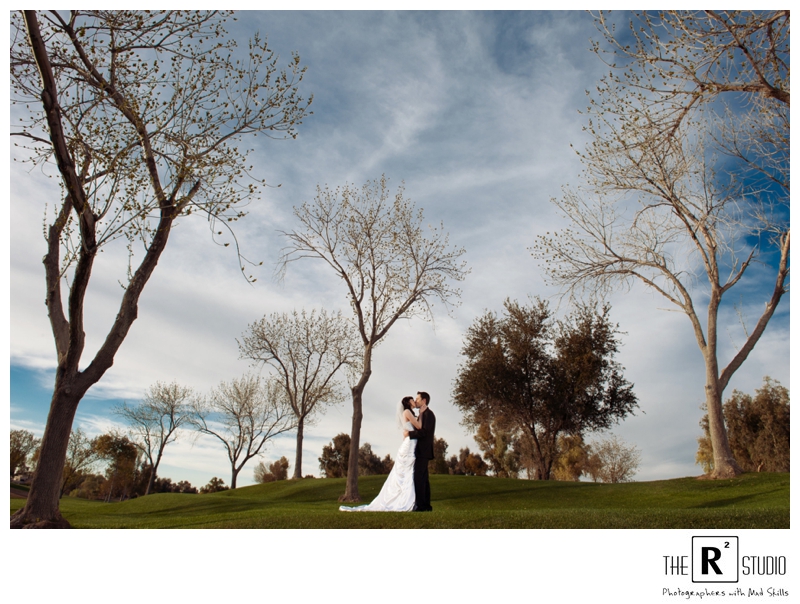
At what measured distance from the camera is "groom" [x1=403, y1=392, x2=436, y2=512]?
38.1 feet

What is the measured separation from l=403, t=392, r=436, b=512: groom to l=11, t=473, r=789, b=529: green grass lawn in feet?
4.68

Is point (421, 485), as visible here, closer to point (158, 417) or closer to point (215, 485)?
point (158, 417)

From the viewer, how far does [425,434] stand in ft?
38.2

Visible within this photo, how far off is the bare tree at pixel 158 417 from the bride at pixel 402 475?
82.6 ft

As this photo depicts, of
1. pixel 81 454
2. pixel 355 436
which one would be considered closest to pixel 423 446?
pixel 355 436

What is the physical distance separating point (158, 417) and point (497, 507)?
24.7 m

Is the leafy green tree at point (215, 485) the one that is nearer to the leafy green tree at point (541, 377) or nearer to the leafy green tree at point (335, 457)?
the leafy green tree at point (335, 457)

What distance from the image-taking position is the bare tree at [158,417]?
3341cm

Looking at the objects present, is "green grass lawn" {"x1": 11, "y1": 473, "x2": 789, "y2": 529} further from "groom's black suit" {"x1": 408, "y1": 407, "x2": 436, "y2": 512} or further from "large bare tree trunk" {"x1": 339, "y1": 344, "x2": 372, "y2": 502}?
"groom's black suit" {"x1": 408, "y1": 407, "x2": 436, "y2": 512}

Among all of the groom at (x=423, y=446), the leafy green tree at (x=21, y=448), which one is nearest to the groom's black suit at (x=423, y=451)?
the groom at (x=423, y=446)

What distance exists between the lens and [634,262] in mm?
18594
